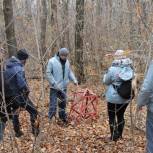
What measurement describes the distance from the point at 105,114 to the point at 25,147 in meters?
3.70

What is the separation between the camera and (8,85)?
6.29 m

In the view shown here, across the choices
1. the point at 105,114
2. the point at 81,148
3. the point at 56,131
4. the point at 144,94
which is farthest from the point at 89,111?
the point at 144,94

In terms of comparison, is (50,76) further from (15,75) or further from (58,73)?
(15,75)

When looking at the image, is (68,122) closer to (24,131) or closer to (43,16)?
(24,131)

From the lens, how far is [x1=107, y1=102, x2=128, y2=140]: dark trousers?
22.9 ft

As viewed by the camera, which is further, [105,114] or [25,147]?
[105,114]

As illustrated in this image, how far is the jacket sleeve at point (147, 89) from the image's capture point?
15.7 ft

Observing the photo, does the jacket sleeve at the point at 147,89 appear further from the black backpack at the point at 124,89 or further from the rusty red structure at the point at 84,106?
the rusty red structure at the point at 84,106

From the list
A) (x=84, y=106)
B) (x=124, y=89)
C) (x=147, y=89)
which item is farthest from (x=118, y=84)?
(x=84, y=106)

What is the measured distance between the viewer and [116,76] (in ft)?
22.2

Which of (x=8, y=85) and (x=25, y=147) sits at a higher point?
(x=8, y=85)

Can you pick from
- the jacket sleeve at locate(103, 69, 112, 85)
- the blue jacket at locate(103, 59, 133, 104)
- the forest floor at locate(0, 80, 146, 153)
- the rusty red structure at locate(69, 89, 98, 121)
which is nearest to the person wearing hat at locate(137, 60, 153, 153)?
the forest floor at locate(0, 80, 146, 153)

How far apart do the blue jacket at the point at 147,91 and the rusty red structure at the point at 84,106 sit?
13.1ft

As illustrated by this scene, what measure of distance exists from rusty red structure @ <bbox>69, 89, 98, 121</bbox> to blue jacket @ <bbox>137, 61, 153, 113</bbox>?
3983 mm
